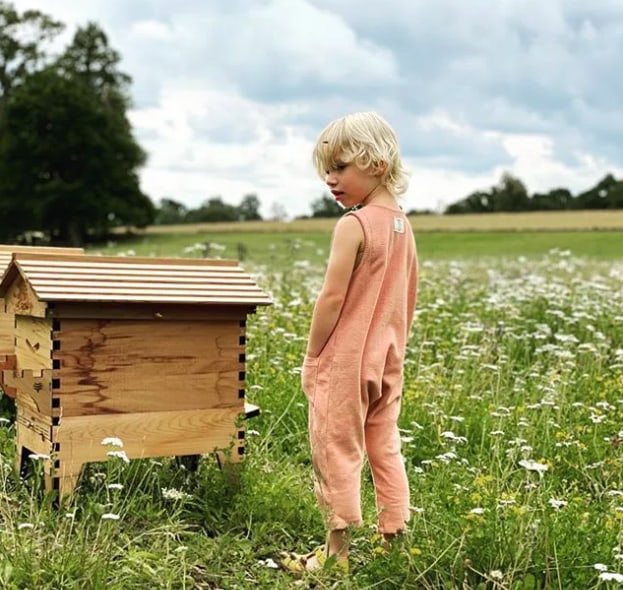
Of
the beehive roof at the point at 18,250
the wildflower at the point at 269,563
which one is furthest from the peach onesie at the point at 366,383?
the beehive roof at the point at 18,250

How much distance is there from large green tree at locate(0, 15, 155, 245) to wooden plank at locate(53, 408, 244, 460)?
1805 inches

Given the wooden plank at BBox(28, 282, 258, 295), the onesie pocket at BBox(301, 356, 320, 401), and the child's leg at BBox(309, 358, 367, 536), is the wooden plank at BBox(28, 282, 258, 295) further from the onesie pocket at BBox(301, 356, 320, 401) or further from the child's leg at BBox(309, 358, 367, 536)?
the child's leg at BBox(309, 358, 367, 536)

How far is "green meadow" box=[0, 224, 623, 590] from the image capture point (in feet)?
11.8

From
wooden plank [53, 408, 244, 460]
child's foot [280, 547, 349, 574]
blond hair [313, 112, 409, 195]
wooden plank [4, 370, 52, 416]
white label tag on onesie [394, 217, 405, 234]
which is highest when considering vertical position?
blond hair [313, 112, 409, 195]

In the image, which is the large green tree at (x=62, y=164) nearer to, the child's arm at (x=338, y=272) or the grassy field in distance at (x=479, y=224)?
the grassy field in distance at (x=479, y=224)

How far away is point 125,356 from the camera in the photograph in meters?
4.44

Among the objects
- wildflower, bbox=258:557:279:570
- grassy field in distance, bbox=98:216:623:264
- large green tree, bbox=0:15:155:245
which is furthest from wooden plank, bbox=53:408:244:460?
large green tree, bbox=0:15:155:245

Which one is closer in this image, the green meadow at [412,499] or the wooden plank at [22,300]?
the green meadow at [412,499]

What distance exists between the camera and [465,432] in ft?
19.7

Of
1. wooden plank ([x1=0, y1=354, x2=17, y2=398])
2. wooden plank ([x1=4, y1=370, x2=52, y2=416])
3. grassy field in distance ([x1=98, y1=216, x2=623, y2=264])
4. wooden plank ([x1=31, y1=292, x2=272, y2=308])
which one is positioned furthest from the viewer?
grassy field in distance ([x1=98, y1=216, x2=623, y2=264])

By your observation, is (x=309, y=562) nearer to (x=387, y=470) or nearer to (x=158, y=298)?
(x=387, y=470)

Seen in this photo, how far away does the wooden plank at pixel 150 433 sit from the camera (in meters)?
4.34

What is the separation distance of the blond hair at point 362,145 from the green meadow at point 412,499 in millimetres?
1376

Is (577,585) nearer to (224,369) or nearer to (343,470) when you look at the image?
(343,470)
